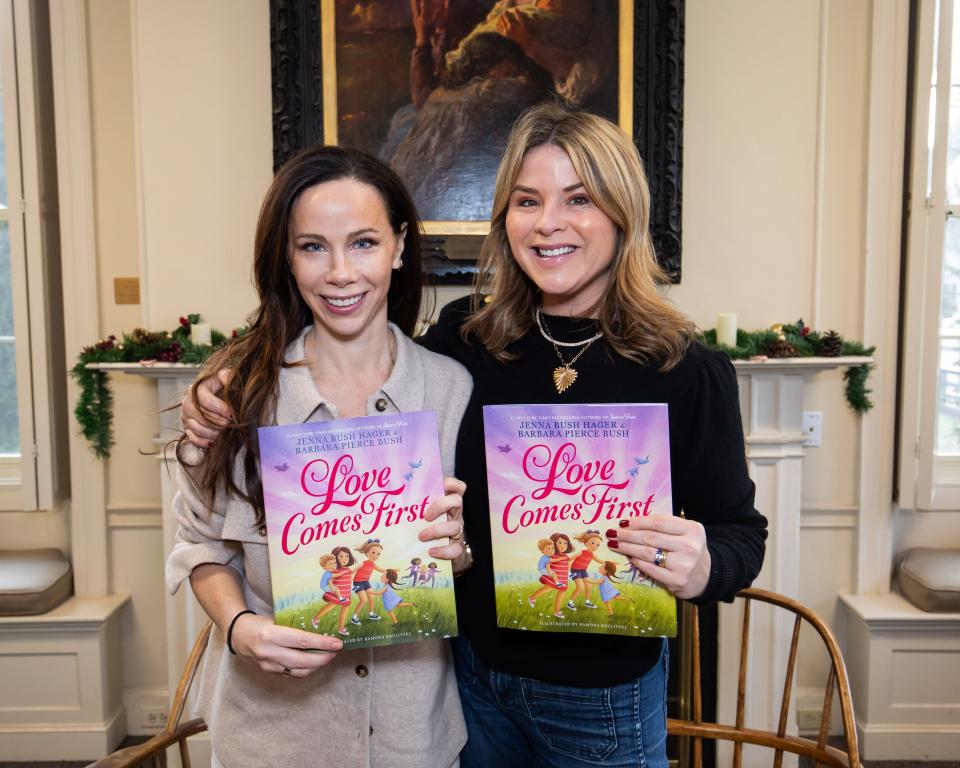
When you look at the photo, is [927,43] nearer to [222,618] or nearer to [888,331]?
[888,331]

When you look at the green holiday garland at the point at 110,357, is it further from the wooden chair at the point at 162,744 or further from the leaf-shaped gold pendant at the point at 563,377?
the leaf-shaped gold pendant at the point at 563,377

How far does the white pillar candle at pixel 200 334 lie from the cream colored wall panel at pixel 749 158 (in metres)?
1.58

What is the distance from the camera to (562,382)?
121 cm

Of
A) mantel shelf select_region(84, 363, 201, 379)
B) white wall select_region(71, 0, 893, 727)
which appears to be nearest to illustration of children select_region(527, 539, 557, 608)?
mantel shelf select_region(84, 363, 201, 379)

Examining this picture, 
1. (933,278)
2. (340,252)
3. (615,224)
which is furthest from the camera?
(933,278)

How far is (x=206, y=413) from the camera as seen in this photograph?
114cm

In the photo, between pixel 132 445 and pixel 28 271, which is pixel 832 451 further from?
pixel 28 271

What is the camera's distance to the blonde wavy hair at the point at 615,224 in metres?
1.18

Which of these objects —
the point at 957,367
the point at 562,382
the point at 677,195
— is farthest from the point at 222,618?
the point at 957,367

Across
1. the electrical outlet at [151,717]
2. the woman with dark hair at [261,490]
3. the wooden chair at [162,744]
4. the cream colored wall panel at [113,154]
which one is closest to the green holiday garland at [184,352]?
the cream colored wall panel at [113,154]

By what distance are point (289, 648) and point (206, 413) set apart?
36 centimetres

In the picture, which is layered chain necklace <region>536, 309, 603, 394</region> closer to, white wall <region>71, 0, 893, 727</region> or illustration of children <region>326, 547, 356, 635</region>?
illustration of children <region>326, 547, 356, 635</region>

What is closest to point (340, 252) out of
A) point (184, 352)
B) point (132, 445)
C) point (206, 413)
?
point (206, 413)

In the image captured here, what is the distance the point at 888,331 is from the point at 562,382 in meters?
1.97
